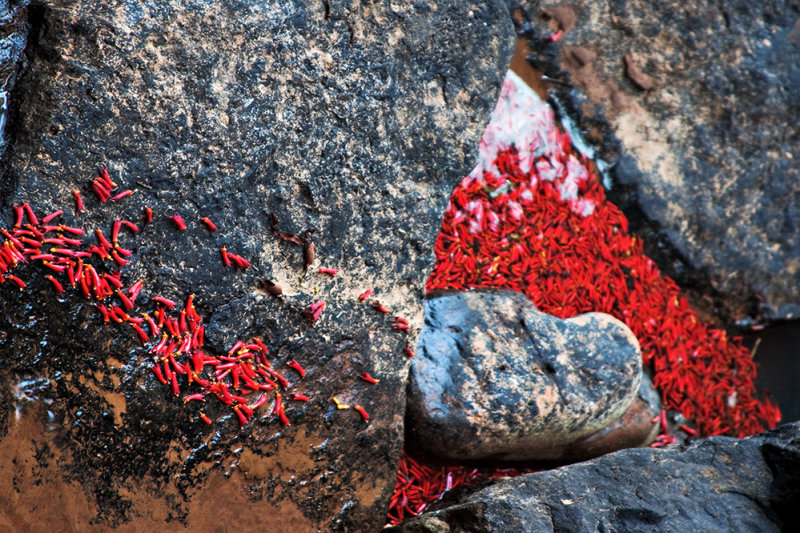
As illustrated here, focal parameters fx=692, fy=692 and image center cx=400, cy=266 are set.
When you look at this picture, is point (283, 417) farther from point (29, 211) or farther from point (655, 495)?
point (655, 495)

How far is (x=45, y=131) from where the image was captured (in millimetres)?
Answer: 3076

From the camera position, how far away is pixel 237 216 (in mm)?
3457

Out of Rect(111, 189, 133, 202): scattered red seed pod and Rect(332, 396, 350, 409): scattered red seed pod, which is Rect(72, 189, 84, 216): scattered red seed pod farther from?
Rect(332, 396, 350, 409): scattered red seed pod

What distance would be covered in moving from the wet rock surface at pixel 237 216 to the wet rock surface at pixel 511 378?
32cm

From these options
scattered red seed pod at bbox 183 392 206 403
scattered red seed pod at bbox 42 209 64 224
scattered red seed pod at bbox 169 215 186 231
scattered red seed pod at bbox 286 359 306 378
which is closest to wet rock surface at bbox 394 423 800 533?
scattered red seed pod at bbox 286 359 306 378

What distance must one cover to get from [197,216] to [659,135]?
3937mm

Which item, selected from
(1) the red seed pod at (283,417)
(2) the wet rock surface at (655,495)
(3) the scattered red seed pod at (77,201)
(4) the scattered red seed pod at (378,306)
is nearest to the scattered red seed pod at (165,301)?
(3) the scattered red seed pod at (77,201)

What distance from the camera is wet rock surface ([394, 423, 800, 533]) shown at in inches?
137

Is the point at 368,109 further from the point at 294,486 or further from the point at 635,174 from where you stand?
the point at 635,174

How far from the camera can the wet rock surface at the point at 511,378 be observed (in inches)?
162

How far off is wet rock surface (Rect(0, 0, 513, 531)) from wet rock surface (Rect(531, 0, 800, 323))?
5.72ft

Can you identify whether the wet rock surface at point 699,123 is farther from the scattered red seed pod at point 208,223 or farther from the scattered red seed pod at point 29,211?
the scattered red seed pod at point 29,211

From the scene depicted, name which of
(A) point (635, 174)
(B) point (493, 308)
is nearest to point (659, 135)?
(A) point (635, 174)

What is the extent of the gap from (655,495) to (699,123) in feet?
11.0
